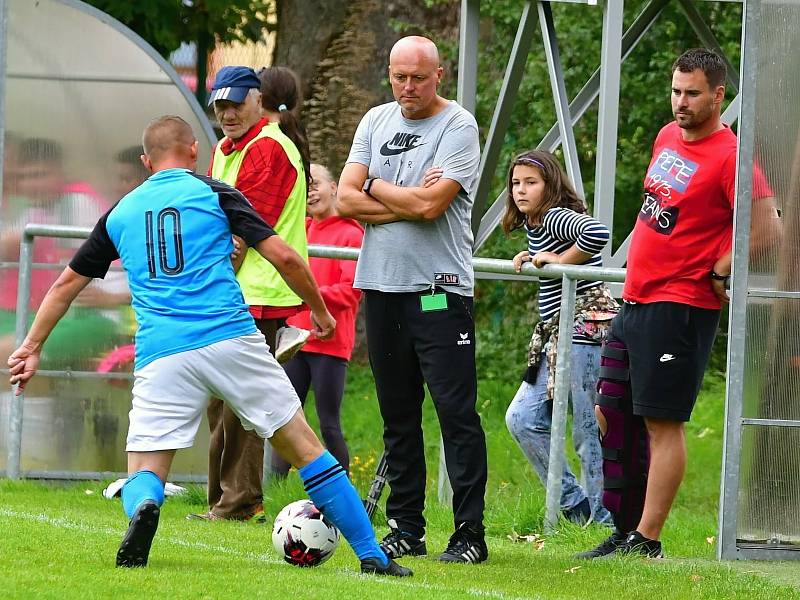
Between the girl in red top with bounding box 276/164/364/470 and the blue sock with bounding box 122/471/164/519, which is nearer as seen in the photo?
the blue sock with bounding box 122/471/164/519

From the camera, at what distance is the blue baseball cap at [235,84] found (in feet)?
26.0

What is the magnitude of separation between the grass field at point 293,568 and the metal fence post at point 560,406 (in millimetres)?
153

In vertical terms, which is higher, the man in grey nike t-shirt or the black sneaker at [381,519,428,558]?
the man in grey nike t-shirt

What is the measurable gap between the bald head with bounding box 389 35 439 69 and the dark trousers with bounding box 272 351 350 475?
8.14 feet

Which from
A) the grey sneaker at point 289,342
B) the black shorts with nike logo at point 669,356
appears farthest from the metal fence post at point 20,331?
the black shorts with nike logo at point 669,356

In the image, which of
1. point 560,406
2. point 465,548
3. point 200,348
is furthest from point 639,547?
point 200,348

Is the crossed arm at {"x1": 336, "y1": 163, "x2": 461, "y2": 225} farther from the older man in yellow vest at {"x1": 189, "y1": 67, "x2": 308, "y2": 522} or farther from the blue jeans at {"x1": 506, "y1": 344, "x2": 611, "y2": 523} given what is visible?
the blue jeans at {"x1": 506, "y1": 344, "x2": 611, "y2": 523}

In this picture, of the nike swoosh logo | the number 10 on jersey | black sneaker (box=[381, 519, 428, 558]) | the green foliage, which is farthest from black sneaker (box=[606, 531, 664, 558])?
the green foliage

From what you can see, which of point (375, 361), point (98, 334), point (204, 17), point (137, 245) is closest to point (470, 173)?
point (375, 361)

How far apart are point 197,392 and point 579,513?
265 cm

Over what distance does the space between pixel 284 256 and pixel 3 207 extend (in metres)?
4.42

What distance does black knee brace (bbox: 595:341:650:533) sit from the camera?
276 inches

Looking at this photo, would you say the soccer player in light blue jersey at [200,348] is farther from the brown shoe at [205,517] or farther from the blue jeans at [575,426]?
the blue jeans at [575,426]

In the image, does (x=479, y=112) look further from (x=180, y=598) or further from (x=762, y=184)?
(x=180, y=598)
